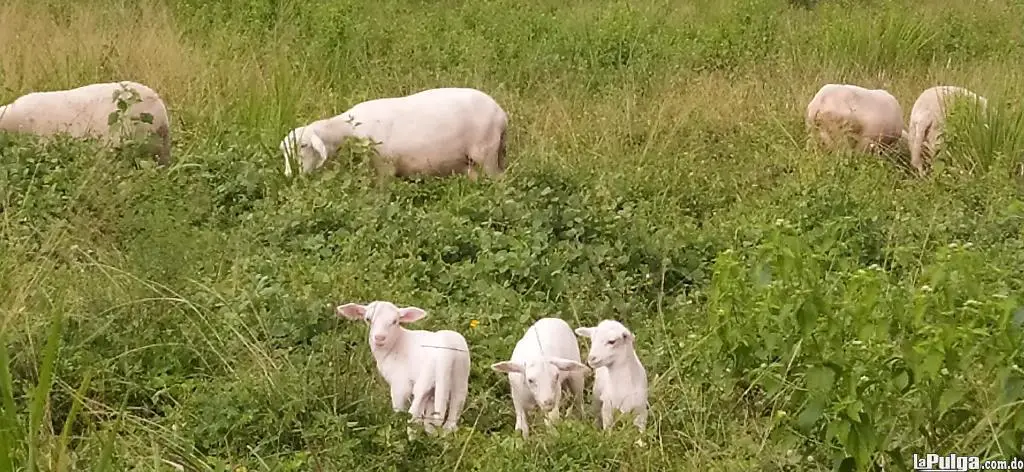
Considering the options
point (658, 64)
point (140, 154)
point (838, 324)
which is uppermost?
point (838, 324)

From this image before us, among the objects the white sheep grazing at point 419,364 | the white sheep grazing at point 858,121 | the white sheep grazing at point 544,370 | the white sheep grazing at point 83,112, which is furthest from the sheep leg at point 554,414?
the white sheep grazing at point 858,121

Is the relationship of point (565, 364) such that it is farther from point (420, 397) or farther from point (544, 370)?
point (420, 397)

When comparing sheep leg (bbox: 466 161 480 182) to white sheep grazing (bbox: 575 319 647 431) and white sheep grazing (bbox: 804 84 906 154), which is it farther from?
white sheep grazing (bbox: 575 319 647 431)

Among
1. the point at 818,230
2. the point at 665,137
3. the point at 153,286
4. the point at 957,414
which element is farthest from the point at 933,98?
the point at 153,286

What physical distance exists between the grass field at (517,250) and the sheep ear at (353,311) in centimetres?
11

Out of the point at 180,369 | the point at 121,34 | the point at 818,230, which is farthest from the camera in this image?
the point at 121,34

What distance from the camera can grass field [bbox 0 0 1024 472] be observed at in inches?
127

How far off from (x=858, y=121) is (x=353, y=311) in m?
4.00

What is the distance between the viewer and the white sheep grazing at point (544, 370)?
3525mm

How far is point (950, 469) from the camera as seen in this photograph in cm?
302

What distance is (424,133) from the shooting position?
6.17m

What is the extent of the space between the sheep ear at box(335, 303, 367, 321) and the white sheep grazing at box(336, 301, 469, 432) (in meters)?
0.05

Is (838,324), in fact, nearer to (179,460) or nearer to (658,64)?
(179,460)

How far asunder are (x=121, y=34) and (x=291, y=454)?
611 cm
